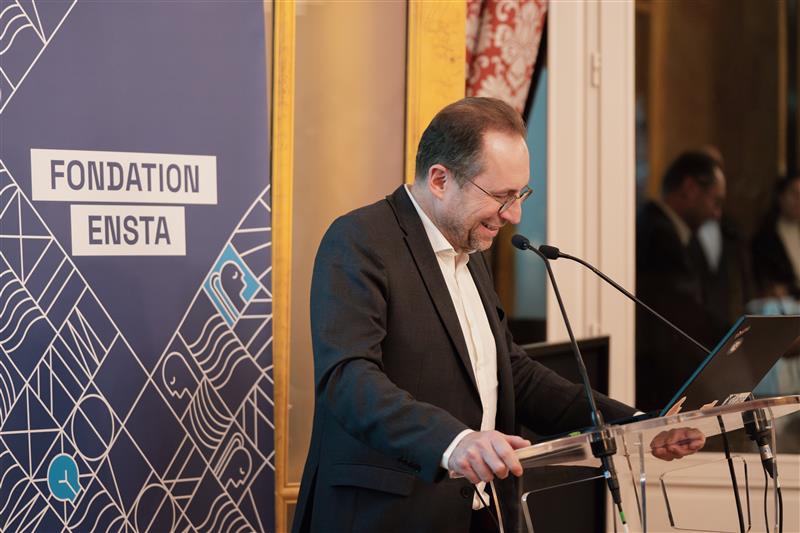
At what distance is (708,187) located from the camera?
402cm

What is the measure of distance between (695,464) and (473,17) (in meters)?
2.18

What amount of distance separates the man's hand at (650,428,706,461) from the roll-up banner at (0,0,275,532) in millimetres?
1272

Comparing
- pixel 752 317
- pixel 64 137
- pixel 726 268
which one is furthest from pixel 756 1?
pixel 64 137

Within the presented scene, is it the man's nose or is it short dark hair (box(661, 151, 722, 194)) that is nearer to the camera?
the man's nose

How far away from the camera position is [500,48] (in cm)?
361

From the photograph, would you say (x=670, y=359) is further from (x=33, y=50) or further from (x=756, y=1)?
(x=33, y=50)

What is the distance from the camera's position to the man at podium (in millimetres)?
1863

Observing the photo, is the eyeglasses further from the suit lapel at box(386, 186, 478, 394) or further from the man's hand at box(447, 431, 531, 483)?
the man's hand at box(447, 431, 531, 483)

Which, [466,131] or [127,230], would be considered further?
[127,230]

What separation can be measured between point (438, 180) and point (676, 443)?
2.60 ft

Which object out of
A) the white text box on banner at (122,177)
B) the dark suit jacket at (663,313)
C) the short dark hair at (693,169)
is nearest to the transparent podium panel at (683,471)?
the white text box on banner at (122,177)

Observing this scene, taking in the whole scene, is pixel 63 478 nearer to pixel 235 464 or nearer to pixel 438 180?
pixel 235 464

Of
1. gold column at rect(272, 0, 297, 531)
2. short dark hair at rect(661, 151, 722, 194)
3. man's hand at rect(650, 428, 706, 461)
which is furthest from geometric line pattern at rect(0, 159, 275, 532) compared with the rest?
short dark hair at rect(661, 151, 722, 194)

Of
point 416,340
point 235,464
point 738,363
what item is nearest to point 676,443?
point 738,363
